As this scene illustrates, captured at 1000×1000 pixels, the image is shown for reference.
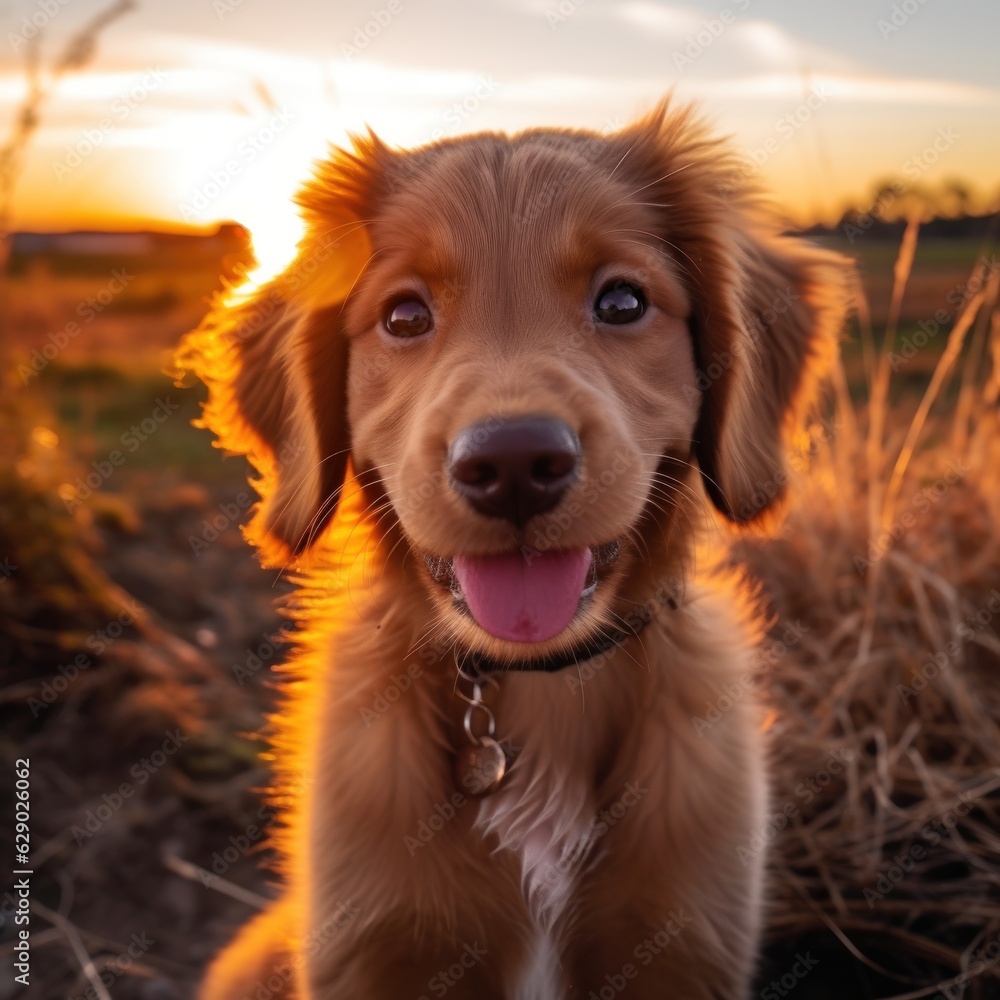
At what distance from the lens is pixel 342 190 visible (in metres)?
2.39

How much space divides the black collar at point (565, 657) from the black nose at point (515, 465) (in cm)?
50

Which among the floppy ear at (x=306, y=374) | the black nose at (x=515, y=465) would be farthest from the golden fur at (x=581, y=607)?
the black nose at (x=515, y=465)

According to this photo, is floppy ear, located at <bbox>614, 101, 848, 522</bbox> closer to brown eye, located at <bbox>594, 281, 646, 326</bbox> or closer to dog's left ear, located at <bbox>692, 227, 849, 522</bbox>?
dog's left ear, located at <bbox>692, 227, 849, 522</bbox>

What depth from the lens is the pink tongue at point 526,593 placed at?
6.44ft

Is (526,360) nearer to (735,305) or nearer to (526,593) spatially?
(526,593)

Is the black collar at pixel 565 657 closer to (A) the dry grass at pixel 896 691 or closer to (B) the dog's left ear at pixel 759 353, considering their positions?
(B) the dog's left ear at pixel 759 353

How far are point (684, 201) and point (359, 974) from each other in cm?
190

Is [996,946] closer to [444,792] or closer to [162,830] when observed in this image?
[444,792]

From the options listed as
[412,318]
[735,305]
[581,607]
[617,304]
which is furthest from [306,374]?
[735,305]

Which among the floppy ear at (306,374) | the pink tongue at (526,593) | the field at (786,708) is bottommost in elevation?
the field at (786,708)

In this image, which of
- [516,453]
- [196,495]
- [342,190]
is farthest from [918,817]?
[196,495]

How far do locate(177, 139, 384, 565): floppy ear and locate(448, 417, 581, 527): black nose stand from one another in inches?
25.4

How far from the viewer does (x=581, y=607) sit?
2.02 m

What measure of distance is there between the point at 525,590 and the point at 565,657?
0.31 m
